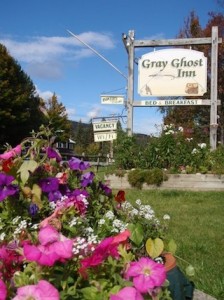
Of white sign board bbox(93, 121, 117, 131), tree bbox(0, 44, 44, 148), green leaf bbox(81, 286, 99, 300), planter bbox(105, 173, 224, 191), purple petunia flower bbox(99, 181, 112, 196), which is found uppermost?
tree bbox(0, 44, 44, 148)

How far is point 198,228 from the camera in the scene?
618 centimetres

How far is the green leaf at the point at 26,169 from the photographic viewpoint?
6.98 feet

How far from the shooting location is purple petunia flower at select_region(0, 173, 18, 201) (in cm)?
209

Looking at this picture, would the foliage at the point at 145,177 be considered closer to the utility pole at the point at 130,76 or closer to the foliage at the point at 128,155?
the foliage at the point at 128,155

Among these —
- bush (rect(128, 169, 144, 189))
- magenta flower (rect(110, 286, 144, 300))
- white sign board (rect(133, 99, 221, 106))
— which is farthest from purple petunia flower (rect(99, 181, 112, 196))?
white sign board (rect(133, 99, 221, 106))

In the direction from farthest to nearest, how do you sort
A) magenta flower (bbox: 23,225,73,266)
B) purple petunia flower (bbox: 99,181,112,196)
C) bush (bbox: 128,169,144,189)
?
bush (bbox: 128,169,144,189) → purple petunia flower (bbox: 99,181,112,196) → magenta flower (bbox: 23,225,73,266)

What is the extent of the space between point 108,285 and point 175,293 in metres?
0.56

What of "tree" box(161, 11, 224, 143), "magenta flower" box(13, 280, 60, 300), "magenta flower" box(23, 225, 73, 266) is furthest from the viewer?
"tree" box(161, 11, 224, 143)

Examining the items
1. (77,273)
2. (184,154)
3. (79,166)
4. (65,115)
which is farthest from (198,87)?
(65,115)

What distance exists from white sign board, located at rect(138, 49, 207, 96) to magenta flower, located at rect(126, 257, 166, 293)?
12373 millimetres

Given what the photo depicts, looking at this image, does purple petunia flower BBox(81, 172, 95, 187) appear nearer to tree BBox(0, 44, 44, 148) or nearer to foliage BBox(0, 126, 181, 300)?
foliage BBox(0, 126, 181, 300)

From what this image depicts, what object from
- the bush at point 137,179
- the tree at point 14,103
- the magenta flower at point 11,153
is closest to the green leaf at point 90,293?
the magenta flower at point 11,153

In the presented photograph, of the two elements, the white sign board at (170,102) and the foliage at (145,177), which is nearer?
the foliage at (145,177)

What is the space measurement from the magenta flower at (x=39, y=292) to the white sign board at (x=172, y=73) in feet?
41.2
